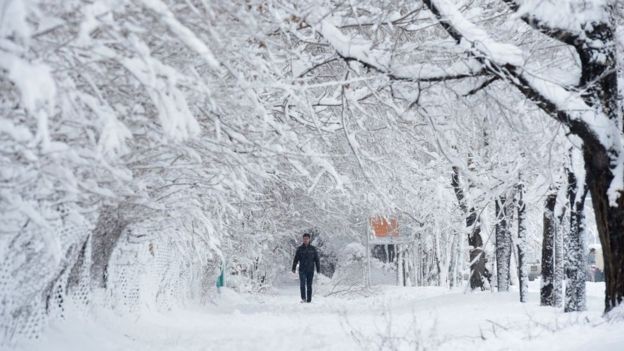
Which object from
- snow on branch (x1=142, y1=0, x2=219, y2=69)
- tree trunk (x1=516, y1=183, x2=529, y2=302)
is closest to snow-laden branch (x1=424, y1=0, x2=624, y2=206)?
snow on branch (x1=142, y1=0, x2=219, y2=69)

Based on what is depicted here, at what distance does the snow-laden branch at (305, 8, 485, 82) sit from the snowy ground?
239 cm

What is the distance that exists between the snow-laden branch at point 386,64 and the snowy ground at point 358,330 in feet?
7.85

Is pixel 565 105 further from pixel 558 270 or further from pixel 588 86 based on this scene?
pixel 558 270

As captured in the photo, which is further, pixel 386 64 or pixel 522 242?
pixel 522 242

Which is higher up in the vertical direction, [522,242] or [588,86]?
[588,86]

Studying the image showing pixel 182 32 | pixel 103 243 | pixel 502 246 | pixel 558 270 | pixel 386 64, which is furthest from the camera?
pixel 502 246

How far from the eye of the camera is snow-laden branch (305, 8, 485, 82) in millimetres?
7777

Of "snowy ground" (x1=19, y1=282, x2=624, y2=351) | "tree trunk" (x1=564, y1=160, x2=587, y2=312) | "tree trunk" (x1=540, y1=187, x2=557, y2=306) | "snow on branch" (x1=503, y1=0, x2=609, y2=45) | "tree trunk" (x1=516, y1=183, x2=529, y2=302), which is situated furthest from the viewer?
"tree trunk" (x1=516, y1=183, x2=529, y2=302)

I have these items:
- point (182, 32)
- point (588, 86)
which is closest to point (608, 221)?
point (588, 86)

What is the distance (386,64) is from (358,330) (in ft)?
11.2

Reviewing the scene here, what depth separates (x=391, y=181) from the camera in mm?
13766

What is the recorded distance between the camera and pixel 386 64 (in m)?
7.83

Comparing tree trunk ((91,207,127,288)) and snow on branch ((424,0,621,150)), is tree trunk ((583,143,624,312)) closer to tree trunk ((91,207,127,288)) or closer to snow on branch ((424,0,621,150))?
snow on branch ((424,0,621,150))

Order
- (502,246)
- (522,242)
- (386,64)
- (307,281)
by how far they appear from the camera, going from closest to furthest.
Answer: (386,64) < (522,242) < (502,246) < (307,281)
